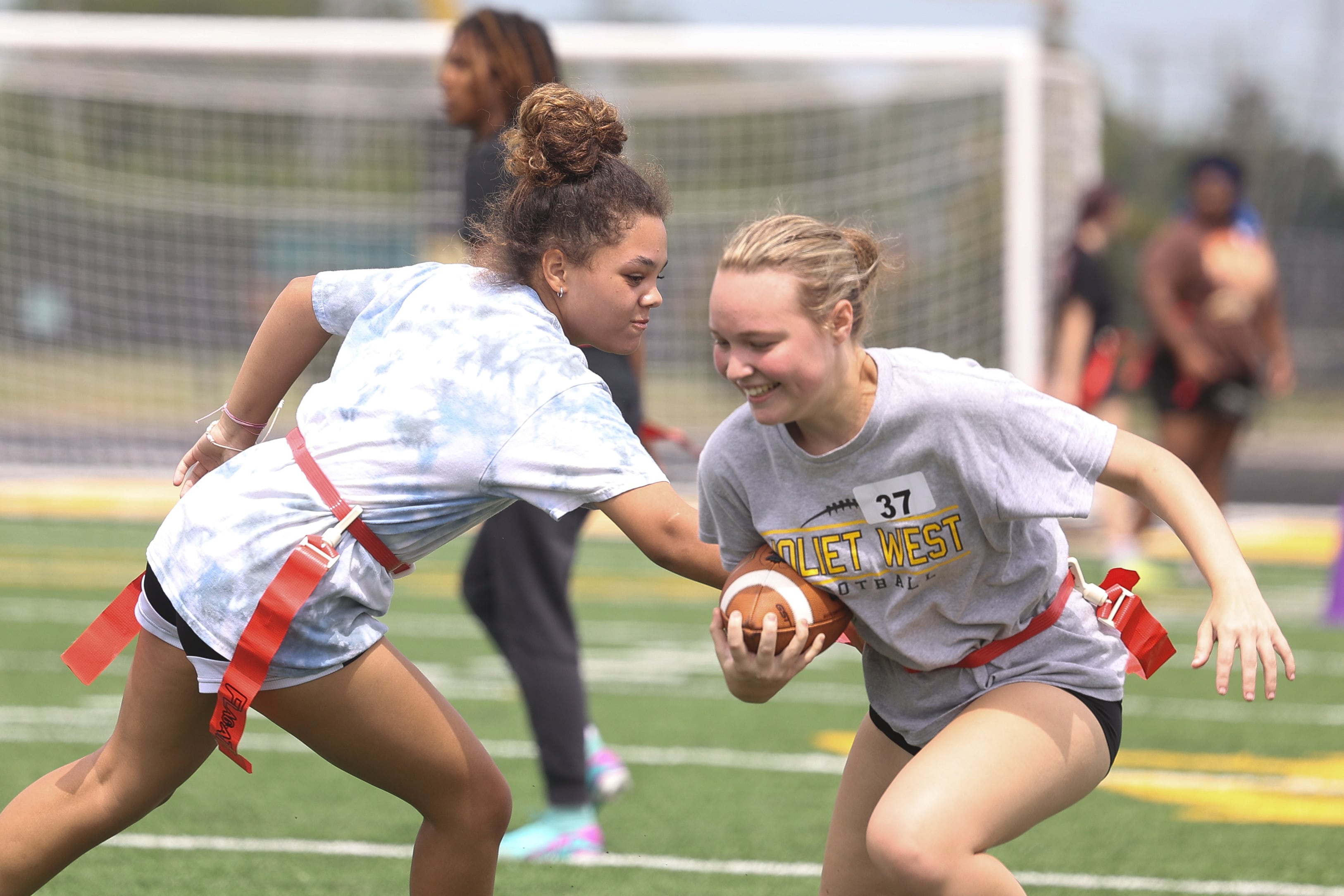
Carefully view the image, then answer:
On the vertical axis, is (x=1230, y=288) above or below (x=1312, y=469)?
above

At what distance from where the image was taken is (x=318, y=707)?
3.01 meters

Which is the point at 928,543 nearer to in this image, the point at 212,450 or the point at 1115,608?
the point at 1115,608

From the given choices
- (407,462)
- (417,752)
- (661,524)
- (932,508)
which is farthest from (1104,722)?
(407,462)

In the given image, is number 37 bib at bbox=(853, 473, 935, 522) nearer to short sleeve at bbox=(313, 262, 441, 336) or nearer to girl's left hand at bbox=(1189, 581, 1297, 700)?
girl's left hand at bbox=(1189, 581, 1297, 700)

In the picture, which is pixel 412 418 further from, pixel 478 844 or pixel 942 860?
pixel 942 860

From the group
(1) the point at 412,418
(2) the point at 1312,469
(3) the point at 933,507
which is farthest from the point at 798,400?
(2) the point at 1312,469

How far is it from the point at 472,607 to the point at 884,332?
23.6 feet

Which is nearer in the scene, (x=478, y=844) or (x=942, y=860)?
(x=942, y=860)

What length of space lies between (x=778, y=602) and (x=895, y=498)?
11.9 inches

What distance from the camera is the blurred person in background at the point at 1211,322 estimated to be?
31.2 ft

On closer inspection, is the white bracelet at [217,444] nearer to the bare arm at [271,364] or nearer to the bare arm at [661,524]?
the bare arm at [271,364]

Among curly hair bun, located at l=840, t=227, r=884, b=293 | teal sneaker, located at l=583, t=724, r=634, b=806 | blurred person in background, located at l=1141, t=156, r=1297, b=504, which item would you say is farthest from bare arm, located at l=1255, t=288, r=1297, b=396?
curly hair bun, located at l=840, t=227, r=884, b=293

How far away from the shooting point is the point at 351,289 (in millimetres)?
3225

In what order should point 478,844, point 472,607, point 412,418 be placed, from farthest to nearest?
point 472,607
point 478,844
point 412,418
